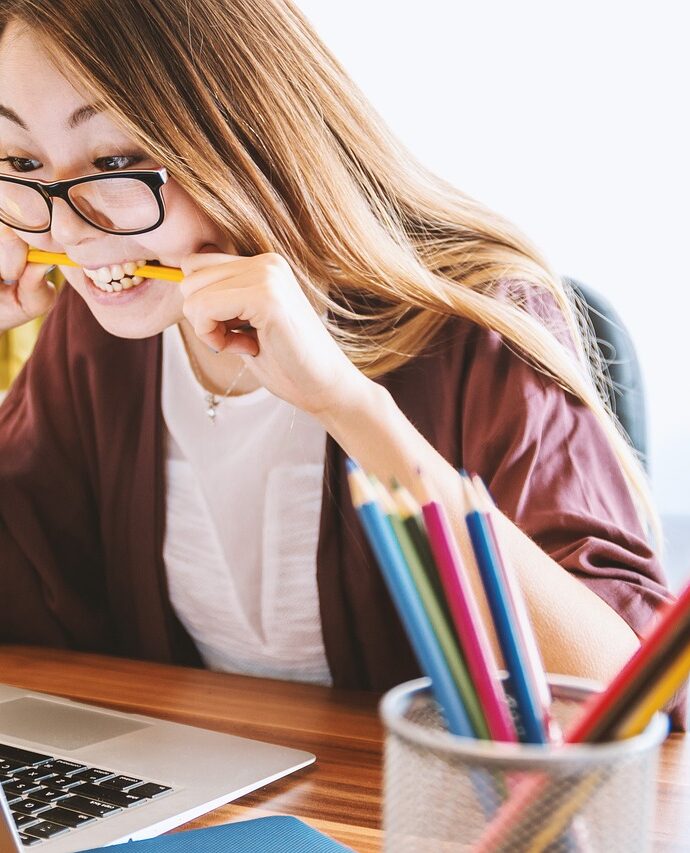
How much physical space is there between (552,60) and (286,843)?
1.92m

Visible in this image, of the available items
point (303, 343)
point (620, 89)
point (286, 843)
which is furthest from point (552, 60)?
point (286, 843)

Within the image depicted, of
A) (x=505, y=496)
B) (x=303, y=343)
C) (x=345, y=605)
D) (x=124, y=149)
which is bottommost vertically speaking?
(x=345, y=605)

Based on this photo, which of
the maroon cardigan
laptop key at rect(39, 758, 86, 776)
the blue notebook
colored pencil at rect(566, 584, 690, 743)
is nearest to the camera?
colored pencil at rect(566, 584, 690, 743)

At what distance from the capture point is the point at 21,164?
0.91 m

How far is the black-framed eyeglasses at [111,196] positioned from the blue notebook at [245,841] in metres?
0.52

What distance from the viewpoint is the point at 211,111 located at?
862 mm

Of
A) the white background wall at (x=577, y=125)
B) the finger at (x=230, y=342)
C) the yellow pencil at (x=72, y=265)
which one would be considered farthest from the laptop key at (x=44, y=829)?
Answer: the white background wall at (x=577, y=125)

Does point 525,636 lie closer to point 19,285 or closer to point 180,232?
point 180,232

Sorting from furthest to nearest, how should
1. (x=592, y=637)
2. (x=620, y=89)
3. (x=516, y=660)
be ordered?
(x=620, y=89) → (x=592, y=637) → (x=516, y=660)

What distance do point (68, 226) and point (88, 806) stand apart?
0.52m

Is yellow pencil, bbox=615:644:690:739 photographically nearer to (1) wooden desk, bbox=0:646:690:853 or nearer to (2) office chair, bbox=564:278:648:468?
(1) wooden desk, bbox=0:646:690:853

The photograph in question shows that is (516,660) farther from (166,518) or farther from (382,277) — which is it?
(166,518)

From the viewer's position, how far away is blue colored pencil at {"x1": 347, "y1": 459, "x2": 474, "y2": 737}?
281 mm

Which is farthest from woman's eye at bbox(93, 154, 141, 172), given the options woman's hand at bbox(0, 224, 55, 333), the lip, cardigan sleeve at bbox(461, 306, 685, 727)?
cardigan sleeve at bbox(461, 306, 685, 727)
